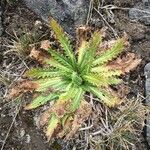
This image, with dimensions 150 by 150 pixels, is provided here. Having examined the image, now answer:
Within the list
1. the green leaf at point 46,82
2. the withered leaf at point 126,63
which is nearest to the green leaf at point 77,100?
the green leaf at point 46,82

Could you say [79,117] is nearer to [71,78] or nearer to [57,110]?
[57,110]

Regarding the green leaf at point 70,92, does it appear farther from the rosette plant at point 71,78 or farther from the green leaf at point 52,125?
the green leaf at point 52,125

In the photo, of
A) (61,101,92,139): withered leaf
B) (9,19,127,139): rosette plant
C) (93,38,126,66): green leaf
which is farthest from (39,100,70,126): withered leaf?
(93,38,126,66): green leaf

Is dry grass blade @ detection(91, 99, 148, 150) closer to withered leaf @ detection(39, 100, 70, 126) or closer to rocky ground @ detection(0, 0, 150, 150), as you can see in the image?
rocky ground @ detection(0, 0, 150, 150)

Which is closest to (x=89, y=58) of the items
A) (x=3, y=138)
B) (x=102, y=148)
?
(x=102, y=148)

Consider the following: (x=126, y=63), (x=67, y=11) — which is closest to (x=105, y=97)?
(x=126, y=63)
